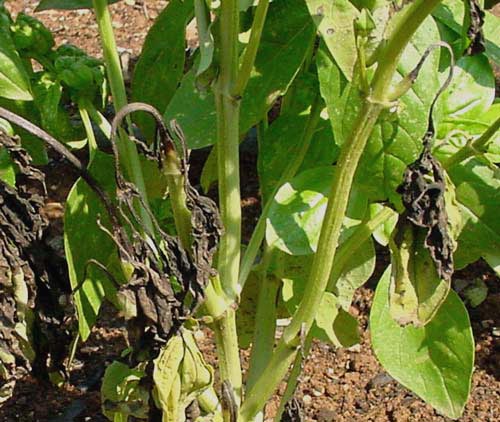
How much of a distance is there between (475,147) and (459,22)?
217 millimetres

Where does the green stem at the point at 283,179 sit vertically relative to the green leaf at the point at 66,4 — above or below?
below

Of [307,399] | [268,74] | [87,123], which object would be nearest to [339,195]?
[268,74]

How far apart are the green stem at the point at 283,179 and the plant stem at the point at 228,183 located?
3 centimetres

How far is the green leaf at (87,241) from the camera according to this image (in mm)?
1005

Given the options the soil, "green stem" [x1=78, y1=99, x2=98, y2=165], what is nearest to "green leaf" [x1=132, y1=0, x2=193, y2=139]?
"green stem" [x1=78, y1=99, x2=98, y2=165]

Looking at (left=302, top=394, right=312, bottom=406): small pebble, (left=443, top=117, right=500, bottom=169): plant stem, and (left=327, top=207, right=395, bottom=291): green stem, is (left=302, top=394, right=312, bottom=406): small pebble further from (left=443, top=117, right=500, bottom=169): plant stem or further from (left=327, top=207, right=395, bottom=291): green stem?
(left=443, top=117, right=500, bottom=169): plant stem

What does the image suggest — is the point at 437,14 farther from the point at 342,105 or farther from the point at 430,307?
the point at 430,307

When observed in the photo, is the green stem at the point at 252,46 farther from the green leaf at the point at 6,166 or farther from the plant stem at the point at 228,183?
the green leaf at the point at 6,166

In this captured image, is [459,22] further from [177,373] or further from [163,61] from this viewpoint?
[177,373]

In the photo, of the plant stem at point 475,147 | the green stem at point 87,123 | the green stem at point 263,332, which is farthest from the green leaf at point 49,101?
the plant stem at point 475,147

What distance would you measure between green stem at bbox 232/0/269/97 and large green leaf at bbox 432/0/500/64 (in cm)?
22

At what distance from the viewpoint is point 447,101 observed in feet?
3.14

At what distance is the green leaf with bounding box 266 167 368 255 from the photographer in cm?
89

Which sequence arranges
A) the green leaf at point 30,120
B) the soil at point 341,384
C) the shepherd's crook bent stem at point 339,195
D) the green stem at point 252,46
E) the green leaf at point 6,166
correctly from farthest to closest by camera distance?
the soil at point 341,384 → the green leaf at point 30,120 → the green leaf at point 6,166 → the green stem at point 252,46 → the shepherd's crook bent stem at point 339,195
